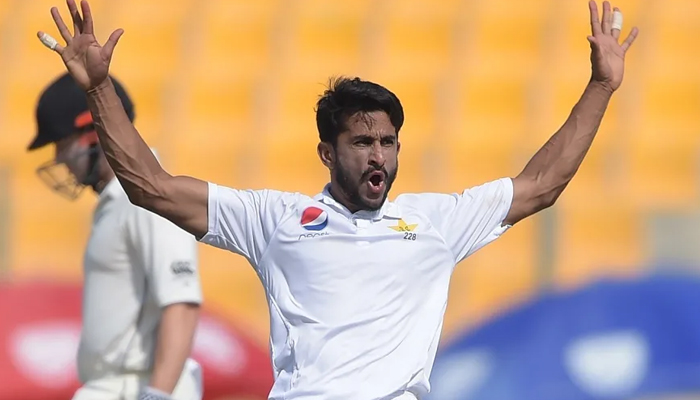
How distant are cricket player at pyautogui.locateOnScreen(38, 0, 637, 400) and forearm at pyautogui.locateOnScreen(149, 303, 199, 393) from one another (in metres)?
0.72

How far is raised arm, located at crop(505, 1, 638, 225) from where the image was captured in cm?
334

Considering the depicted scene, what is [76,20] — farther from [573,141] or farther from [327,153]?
[573,141]

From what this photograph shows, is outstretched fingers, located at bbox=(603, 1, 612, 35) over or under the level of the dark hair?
over

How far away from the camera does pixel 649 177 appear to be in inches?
312

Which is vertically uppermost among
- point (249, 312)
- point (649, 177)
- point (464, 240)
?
point (464, 240)

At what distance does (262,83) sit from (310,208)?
581 centimetres

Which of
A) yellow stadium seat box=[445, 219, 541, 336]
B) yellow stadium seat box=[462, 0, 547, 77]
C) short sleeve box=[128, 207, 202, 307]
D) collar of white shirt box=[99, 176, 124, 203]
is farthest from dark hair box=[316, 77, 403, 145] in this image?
yellow stadium seat box=[462, 0, 547, 77]

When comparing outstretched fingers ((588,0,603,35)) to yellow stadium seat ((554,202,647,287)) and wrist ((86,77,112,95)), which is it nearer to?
wrist ((86,77,112,95))

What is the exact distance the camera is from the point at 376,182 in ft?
10.3

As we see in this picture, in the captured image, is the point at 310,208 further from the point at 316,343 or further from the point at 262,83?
the point at 262,83

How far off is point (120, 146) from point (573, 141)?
1.00 metres

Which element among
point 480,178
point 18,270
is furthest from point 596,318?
point 18,270

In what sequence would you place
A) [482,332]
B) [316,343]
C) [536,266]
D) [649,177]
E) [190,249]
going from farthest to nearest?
1. [649,177]
2. [536,266]
3. [482,332]
4. [190,249]
5. [316,343]

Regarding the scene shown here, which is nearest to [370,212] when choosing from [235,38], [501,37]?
[501,37]
